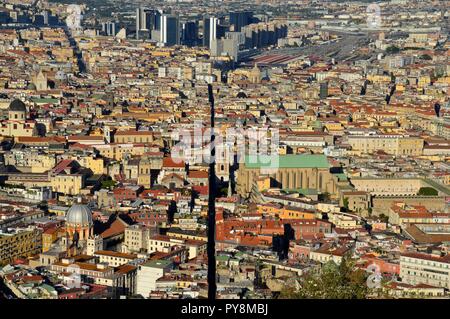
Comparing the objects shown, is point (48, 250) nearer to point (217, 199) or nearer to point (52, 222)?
point (52, 222)

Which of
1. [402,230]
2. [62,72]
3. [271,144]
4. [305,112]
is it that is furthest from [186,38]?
[402,230]

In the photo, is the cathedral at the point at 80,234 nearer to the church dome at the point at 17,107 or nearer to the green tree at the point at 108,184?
the green tree at the point at 108,184

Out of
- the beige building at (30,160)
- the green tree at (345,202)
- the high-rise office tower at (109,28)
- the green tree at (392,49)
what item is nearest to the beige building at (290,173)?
the green tree at (345,202)

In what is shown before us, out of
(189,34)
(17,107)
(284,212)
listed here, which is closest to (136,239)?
(284,212)

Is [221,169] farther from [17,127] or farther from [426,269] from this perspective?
[426,269]
